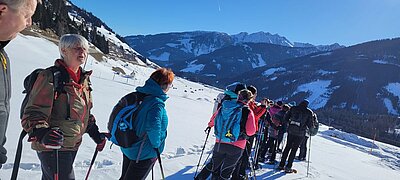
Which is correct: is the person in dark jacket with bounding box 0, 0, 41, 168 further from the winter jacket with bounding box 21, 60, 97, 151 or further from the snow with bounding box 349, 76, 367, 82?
the snow with bounding box 349, 76, 367, 82

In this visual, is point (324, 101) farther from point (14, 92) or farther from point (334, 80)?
point (14, 92)

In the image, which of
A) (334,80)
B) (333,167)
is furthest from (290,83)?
(333,167)

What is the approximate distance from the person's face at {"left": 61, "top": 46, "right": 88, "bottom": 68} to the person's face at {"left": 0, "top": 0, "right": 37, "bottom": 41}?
1.26m

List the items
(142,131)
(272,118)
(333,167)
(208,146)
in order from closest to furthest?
(142,131) < (272,118) < (208,146) < (333,167)

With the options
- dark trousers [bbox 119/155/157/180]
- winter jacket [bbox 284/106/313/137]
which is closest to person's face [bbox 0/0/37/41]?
dark trousers [bbox 119/155/157/180]

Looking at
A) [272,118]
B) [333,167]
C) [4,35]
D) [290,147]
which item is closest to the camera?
[4,35]

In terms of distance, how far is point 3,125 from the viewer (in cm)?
162

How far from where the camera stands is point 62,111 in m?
2.77

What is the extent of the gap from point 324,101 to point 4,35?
577 feet

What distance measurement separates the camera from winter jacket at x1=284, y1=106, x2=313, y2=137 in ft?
25.7

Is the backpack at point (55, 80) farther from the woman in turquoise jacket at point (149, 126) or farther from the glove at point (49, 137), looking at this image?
the woman in turquoise jacket at point (149, 126)

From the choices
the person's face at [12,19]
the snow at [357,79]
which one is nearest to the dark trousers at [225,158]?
the person's face at [12,19]

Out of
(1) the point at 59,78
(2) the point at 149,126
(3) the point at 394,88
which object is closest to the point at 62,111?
(1) the point at 59,78

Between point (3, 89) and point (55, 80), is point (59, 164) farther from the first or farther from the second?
point (3, 89)
